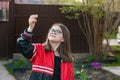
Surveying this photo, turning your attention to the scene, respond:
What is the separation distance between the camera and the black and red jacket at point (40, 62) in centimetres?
379

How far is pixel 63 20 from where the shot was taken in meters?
13.5

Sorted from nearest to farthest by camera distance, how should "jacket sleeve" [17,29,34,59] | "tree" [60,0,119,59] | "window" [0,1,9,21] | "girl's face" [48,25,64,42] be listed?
"jacket sleeve" [17,29,34,59]
"girl's face" [48,25,64,42]
"tree" [60,0,119,59]
"window" [0,1,9,21]

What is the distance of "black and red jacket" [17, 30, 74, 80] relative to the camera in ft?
12.4

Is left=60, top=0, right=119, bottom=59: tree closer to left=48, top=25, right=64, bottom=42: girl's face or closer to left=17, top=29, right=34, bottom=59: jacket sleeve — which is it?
left=48, top=25, right=64, bottom=42: girl's face

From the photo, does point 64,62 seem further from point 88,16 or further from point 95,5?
point 88,16

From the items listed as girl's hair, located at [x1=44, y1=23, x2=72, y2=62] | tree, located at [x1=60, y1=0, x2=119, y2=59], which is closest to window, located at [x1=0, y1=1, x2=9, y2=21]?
tree, located at [x1=60, y1=0, x2=119, y2=59]

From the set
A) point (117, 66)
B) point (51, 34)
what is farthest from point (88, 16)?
point (51, 34)

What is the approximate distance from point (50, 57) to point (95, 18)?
8.66 m

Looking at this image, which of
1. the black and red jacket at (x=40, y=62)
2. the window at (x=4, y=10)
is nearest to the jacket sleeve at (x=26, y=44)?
the black and red jacket at (x=40, y=62)

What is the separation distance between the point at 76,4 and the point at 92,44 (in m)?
1.52

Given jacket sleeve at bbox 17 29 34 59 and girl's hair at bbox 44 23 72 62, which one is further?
girl's hair at bbox 44 23 72 62

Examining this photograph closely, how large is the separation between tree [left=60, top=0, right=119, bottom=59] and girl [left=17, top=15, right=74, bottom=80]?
7820 mm

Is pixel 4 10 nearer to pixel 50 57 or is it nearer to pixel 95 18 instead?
pixel 95 18

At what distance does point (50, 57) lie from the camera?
390 centimetres
